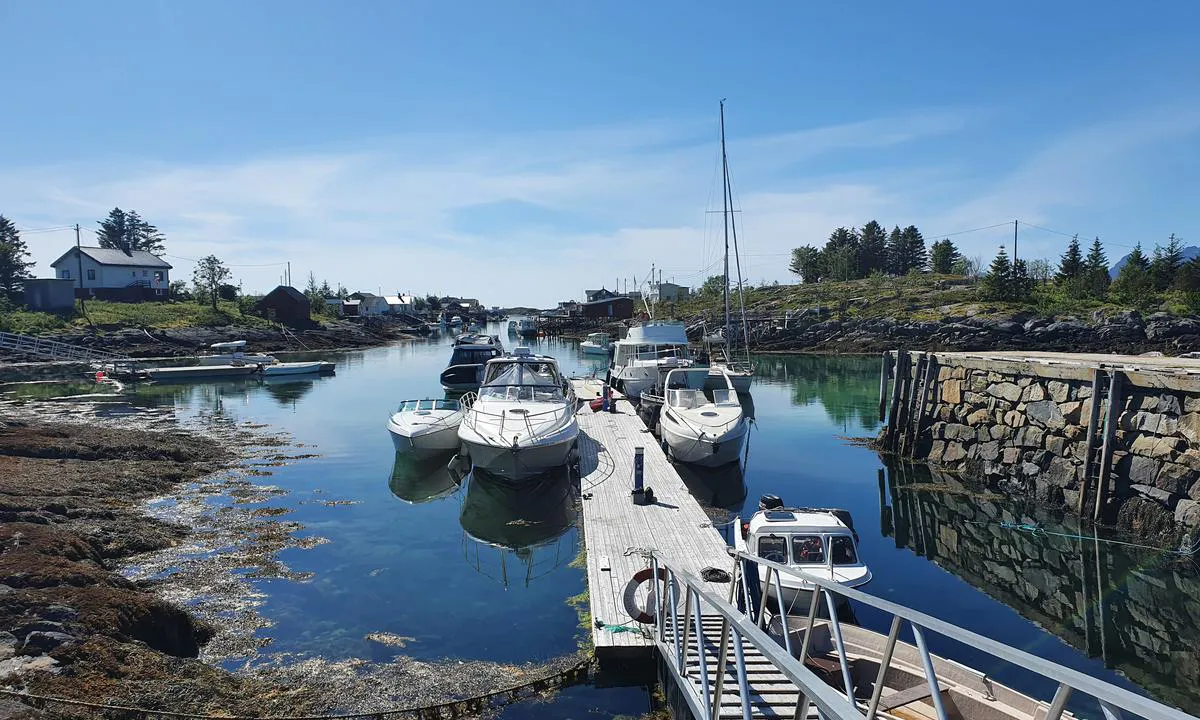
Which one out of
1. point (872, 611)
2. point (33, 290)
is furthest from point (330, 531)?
point (33, 290)

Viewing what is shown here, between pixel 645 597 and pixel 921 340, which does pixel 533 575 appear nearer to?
pixel 645 597

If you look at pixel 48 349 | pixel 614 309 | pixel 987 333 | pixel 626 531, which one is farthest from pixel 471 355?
pixel 614 309

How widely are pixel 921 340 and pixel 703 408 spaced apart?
4836cm

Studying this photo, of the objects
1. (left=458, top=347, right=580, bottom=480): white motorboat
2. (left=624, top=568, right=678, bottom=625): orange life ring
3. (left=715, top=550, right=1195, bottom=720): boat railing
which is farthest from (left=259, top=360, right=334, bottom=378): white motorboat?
(left=715, top=550, right=1195, bottom=720): boat railing

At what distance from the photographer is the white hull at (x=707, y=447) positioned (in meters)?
22.7

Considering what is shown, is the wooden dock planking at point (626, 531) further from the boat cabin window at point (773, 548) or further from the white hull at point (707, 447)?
the boat cabin window at point (773, 548)

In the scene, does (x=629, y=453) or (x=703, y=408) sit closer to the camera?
(x=629, y=453)

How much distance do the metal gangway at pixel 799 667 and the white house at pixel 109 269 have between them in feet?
306

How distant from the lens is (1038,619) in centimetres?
1377

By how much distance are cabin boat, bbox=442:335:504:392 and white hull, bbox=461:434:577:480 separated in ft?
61.2

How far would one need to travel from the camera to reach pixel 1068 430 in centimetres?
1970

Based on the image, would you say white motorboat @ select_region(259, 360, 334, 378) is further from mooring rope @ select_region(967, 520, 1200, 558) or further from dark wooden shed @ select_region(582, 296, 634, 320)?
dark wooden shed @ select_region(582, 296, 634, 320)

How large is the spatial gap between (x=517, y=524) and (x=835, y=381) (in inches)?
1462

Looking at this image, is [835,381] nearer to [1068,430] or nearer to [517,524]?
[1068,430]
